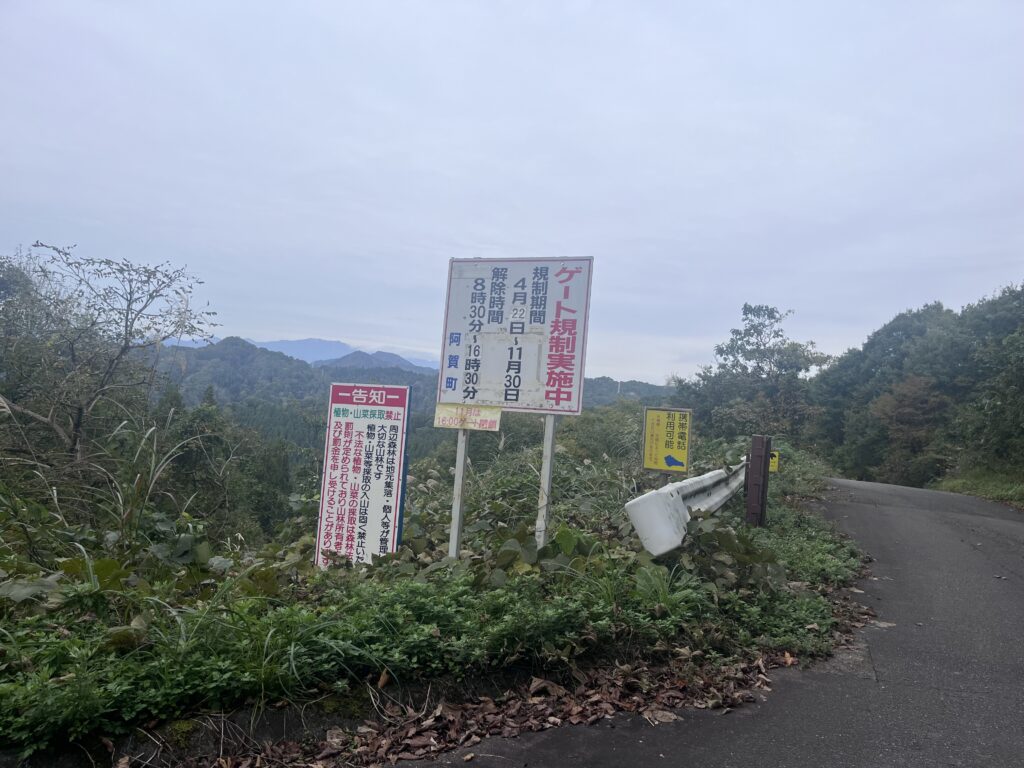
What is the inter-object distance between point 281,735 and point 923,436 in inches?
1616

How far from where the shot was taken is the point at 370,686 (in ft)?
12.0

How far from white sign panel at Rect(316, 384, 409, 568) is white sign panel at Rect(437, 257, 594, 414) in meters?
0.52

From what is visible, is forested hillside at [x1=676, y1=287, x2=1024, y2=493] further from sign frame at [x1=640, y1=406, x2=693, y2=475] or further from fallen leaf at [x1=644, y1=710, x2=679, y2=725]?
fallen leaf at [x1=644, y1=710, x2=679, y2=725]

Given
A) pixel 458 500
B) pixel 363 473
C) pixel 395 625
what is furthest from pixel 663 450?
pixel 395 625

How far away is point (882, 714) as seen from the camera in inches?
153

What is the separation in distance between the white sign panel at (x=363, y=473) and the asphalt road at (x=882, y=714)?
295 centimetres

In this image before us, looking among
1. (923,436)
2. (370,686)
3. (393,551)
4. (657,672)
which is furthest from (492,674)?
(923,436)

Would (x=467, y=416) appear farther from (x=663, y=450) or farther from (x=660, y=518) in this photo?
(x=663, y=450)

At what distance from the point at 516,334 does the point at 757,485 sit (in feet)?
15.2

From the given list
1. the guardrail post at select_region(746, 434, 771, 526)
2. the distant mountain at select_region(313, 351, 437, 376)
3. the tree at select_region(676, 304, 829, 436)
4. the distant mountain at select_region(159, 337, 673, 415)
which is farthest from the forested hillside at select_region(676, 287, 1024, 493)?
the guardrail post at select_region(746, 434, 771, 526)

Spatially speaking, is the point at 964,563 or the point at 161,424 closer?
the point at 964,563

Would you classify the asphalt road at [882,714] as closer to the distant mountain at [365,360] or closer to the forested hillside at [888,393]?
the distant mountain at [365,360]

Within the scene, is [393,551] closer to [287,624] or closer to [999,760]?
[287,624]

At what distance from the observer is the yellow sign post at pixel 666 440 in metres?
8.36
